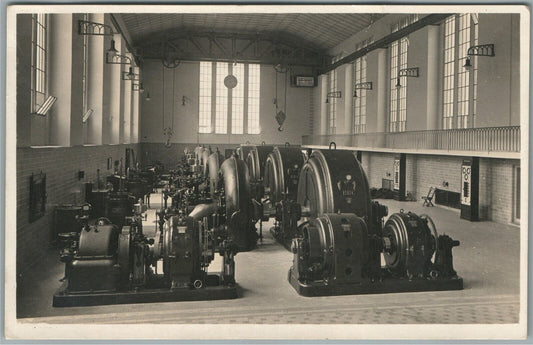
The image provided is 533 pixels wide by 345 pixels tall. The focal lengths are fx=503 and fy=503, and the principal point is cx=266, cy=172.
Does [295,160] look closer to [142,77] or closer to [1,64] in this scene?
[1,64]

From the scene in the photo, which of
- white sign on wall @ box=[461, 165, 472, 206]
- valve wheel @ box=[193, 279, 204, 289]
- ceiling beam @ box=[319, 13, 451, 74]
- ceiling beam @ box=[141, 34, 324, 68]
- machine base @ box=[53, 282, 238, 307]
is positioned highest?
ceiling beam @ box=[141, 34, 324, 68]

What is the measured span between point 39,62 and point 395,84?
14883mm

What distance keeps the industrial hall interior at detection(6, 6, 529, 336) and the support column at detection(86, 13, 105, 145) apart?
0.05 meters

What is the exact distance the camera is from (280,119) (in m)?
28.4

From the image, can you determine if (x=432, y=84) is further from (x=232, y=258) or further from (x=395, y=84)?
(x=232, y=258)

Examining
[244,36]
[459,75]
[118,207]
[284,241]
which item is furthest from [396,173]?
[244,36]

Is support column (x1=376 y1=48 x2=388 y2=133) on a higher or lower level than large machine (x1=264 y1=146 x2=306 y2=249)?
higher

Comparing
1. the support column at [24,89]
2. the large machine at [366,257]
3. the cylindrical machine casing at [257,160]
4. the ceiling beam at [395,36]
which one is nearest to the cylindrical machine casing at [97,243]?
the support column at [24,89]

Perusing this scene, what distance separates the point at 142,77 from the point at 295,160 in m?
18.2

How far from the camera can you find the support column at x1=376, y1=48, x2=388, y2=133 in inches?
826

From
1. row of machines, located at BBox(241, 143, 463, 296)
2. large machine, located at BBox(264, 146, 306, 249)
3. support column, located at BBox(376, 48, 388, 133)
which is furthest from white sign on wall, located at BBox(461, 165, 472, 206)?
support column, located at BBox(376, 48, 388, 133)

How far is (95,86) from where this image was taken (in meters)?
13.1

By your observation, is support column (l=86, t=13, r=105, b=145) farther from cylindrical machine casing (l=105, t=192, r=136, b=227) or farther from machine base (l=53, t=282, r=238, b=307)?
machine base (l=53, t=282, r=238, b=307)

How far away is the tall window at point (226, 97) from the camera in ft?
91.2
